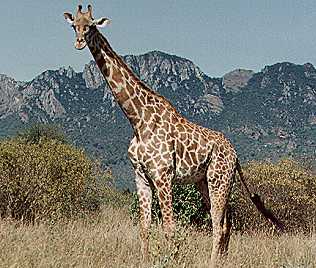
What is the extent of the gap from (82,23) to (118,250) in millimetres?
3592

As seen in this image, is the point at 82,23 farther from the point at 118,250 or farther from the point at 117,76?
the point at 118,250

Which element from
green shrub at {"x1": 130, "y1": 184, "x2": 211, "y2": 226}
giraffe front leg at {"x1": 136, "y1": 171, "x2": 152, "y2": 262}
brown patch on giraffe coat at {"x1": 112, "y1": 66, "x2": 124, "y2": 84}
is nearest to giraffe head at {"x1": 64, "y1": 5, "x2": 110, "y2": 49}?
brown patch on giraffe coat at {"x1": 112, "y1": 66, "x2": 124, "y2": 84}

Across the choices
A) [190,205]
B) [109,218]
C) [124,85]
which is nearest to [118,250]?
[124,85]

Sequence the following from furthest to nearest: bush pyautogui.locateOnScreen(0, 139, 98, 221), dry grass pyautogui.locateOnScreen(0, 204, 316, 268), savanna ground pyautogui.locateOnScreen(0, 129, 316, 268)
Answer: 1. bush pyautogui.locateOnScreen(0, 139, 98, 221)
2. savanna ground pyautogui.locateOnScreen(0, 129, 316, 268)
3. dry grass pyautogui.locateOnScreen(0, 204, 316, 268)

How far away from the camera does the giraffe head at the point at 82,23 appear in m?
8.29

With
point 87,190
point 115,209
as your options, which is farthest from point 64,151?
point 115,209

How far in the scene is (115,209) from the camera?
1945 cm

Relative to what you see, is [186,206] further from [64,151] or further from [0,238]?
[0,238]

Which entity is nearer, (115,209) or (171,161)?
(171,161)

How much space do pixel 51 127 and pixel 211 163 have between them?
29055 millimetres

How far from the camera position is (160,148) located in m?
8.73

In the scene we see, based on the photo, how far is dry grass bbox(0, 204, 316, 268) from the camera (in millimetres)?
7496

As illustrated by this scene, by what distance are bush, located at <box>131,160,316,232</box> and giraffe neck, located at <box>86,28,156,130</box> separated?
7186 millimetres

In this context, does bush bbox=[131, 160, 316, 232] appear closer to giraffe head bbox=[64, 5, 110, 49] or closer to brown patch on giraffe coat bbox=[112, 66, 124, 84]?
brown patch on giraffe coat bbox=[112, 66, 124, 84]
